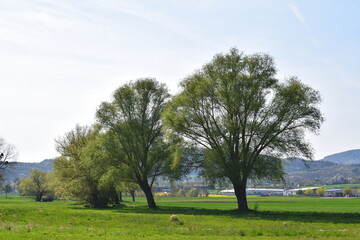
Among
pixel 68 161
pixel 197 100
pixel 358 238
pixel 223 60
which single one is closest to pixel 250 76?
pixel 223 60

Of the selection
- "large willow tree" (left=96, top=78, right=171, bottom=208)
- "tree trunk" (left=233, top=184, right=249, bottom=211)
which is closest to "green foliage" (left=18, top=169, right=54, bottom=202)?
"large willow tree" (left=96, top=78, right=171, bottom=208)

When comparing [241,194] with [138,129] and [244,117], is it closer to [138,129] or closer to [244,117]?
[244,117]

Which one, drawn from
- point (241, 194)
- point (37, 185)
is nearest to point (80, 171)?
point (241, 194)

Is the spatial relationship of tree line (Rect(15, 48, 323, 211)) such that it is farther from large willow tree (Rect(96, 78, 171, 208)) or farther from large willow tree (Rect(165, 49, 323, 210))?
large willow tree (Rect(96, 78, 171, 208))

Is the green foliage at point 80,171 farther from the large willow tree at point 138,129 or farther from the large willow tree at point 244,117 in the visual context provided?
the large willow tree at point 244,117

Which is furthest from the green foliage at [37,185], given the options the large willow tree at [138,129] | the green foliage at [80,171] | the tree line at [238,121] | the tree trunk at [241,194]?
the tree trunk at [241,194]

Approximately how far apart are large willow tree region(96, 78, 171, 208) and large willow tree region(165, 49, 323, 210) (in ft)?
38.2

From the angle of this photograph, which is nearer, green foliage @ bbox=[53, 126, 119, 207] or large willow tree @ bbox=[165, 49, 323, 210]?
large willow tree @ bbox=[165, 49, 323, 210]

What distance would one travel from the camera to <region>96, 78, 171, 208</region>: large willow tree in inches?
2296

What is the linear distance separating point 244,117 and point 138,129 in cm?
1847

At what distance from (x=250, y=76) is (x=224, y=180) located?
40.8 feet

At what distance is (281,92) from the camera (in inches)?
1802

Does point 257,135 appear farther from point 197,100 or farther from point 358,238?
point 358,238

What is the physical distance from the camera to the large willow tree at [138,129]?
Result: 58312 mm
